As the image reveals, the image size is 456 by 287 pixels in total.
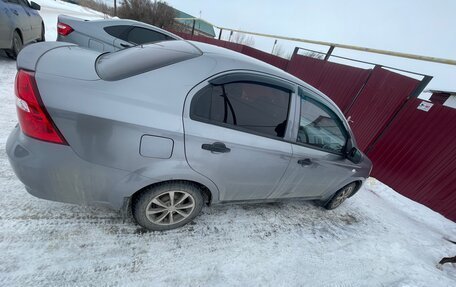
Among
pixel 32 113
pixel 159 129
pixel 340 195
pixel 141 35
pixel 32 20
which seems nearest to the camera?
pixel 32 113

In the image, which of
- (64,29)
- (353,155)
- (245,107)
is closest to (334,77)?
(353,155)

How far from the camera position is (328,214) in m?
3.30

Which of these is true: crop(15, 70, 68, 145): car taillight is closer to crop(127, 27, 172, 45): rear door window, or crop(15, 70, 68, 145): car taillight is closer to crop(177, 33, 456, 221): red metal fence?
crop(127, 27, 172, 45): rear door window

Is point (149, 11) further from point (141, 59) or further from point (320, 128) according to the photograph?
point (320, 128)

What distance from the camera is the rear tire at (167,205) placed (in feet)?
6.31

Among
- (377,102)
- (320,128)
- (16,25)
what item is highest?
(377,102)

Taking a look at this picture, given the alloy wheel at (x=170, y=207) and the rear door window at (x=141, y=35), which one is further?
the rear door window at (x=141, y=35)

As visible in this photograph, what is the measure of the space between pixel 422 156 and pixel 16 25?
28.9 ft

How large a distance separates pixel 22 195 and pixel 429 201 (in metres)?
6.55

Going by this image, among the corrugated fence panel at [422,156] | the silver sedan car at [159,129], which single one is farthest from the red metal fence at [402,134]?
the silver sedan car at [159,129]

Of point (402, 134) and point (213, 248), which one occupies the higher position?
point (402, 134)

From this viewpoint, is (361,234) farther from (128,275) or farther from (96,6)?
(96,6)

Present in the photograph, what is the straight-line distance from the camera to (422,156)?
4332mm

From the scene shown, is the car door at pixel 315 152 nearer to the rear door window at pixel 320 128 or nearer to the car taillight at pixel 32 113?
the rear door window at pixel 320 128
